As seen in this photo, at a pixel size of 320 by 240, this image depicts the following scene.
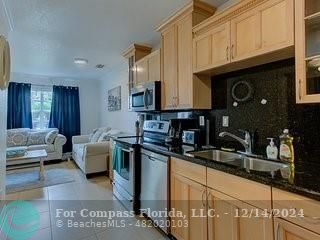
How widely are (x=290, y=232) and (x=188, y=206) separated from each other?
35.0 inches

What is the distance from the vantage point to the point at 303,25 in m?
1.33

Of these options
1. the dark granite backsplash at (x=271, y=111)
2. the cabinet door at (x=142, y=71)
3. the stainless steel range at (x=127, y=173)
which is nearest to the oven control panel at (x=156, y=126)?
the stainless steel range at (x=127, y=173)

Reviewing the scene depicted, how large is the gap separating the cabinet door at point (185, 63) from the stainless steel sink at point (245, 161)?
56 cm

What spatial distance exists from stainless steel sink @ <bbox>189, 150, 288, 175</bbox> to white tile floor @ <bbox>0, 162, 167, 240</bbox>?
0.98m

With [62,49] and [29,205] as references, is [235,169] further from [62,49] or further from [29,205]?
[62,49]

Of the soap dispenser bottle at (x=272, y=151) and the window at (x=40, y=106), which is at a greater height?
the window at (x=40, y=106)

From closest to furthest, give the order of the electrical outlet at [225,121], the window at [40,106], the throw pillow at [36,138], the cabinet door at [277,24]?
the cabinet door at [277,24], the electrical outlet at [225,121], the throw pillow at [36,138], the window at [40,106]

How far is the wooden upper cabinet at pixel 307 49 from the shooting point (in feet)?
4.34

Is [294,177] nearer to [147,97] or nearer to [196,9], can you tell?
[196,9]

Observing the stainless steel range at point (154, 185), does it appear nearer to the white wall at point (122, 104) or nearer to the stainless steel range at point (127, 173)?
the stainless steel range at point (127, 173)

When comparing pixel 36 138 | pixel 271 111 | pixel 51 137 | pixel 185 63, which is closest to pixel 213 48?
pixel 185 63

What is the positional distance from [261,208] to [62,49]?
12.8 ft

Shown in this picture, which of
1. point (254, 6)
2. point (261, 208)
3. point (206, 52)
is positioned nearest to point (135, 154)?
point (206, 52)

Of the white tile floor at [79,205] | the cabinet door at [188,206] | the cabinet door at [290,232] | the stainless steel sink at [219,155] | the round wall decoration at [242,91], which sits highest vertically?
the round wall decoration at [242,91]
